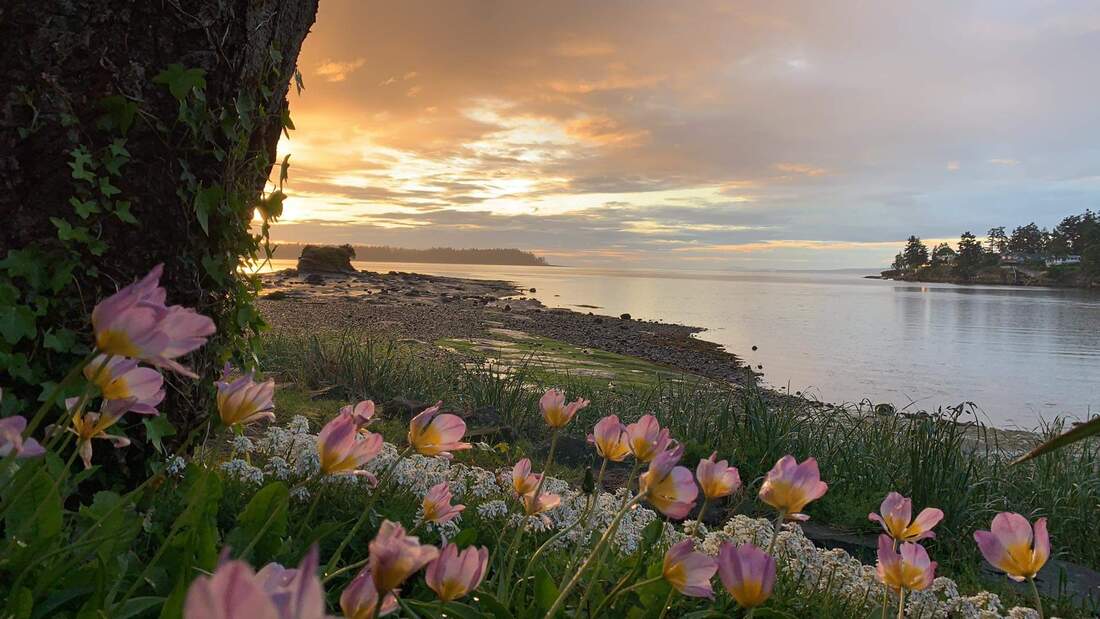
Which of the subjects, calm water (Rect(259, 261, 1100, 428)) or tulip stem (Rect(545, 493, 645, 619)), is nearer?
tulip stem (Rect(545, 493, 645, 619))

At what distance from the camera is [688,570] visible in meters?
1.37

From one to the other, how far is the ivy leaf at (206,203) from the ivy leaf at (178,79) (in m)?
0.38

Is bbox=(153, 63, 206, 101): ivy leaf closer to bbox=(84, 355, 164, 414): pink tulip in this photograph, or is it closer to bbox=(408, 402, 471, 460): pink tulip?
bbox=(84, 355, 164, 414): pink tulip

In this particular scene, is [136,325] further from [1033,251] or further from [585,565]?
[1033,251]

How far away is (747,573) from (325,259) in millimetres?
53261

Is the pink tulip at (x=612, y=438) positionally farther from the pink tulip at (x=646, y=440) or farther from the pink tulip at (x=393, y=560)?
the pink tulip at (x=393, y=560)

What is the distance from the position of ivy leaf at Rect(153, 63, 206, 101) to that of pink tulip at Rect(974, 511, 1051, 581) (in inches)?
118

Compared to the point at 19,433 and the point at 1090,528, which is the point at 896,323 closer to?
the point at 1090,528

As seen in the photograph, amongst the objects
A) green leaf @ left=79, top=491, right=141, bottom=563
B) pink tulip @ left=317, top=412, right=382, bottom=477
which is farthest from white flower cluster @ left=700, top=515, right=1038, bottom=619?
green leaf @ left=79, top=491, right=141, bottom=563

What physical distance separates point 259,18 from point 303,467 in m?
1.94

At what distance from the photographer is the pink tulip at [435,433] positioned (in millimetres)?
1531

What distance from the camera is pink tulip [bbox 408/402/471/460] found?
1531 millimetres

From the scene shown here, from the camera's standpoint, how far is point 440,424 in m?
1.56

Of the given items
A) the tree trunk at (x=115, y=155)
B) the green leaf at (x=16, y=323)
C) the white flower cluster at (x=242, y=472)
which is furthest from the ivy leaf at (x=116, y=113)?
the white flower cluster at (x=242, y=472)
